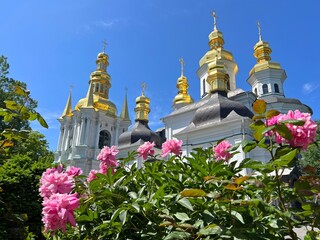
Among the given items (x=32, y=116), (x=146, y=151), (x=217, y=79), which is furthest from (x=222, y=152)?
(x=217, y=79)

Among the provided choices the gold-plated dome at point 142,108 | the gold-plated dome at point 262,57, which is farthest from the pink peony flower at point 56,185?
the gold-plated dome at point 262,57

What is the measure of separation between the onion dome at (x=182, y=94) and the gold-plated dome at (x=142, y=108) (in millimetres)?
3379

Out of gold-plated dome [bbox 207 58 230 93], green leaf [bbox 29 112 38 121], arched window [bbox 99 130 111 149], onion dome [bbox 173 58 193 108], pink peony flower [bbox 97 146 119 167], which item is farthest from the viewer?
arched window [bbox 99 130 111 149]

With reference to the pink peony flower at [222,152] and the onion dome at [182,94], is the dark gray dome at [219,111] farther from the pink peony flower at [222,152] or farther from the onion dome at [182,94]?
the pink peony flower at [222,152]

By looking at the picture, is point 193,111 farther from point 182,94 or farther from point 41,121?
point 41,121

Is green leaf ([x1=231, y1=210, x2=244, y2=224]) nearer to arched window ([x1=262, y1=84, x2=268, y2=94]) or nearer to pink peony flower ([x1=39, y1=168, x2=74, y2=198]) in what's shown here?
pink peony flower ([x1=39, y1=168, x2=74, y2=198])

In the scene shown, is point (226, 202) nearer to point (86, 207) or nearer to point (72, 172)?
point (86, 207)

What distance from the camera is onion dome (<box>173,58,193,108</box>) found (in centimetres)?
2853

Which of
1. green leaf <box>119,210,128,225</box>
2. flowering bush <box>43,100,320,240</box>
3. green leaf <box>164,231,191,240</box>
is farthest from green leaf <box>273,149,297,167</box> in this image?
green leaf <box>119,210,128,225</box>

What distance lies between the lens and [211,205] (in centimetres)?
159

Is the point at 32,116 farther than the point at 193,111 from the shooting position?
No

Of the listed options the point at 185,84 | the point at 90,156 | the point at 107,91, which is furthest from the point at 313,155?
the point at 107,91

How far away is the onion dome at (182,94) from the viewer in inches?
1123

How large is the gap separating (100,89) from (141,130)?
42.0 feet
